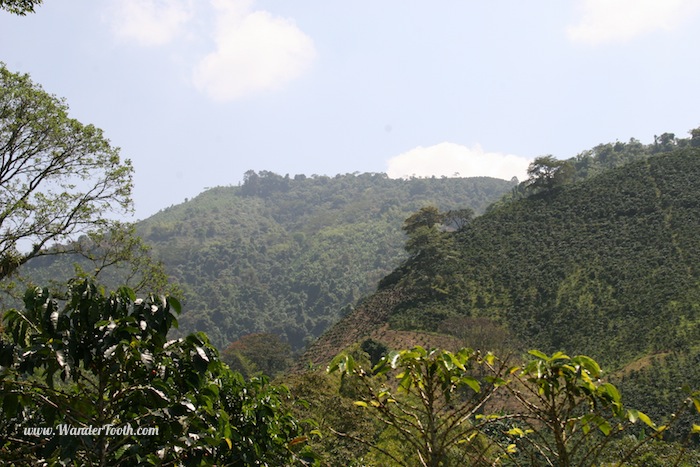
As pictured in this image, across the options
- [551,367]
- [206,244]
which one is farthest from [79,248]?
[206,244]

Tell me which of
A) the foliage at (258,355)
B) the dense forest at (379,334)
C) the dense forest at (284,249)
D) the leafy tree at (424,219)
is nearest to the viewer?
the dense forest at (379,334)

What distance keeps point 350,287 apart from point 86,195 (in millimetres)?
95569

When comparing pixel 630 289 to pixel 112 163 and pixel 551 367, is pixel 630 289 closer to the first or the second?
pixel 112 163

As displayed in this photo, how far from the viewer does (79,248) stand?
1486 centimetres

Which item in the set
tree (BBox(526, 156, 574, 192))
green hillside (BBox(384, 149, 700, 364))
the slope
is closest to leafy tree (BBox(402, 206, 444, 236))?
the slope

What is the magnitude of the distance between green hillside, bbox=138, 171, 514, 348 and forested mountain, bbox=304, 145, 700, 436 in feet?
70.4

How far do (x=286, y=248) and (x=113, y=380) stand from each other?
132626mm

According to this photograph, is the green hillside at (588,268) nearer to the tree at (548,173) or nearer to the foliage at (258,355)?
the tree at (548,173)

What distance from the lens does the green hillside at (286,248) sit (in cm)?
10256

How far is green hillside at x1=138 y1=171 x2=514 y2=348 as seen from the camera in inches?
4038

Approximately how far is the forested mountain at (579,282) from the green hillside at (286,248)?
2145cm

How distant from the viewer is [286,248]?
135m

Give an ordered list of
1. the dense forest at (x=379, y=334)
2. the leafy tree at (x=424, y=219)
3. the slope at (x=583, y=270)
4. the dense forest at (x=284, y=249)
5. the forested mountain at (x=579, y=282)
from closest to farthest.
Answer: the dense forest at (x=379, y=334)
the forested mountain at (x=579, y=282)
the slope at (x=583, y=270)
the leafy tree at (x=424, y=219)
the dense forest at (x=284, y=249)

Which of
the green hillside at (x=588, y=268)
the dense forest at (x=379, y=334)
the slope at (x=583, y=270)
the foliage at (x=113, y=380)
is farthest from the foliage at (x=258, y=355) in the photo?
the foliage at (x=113, y=380)
